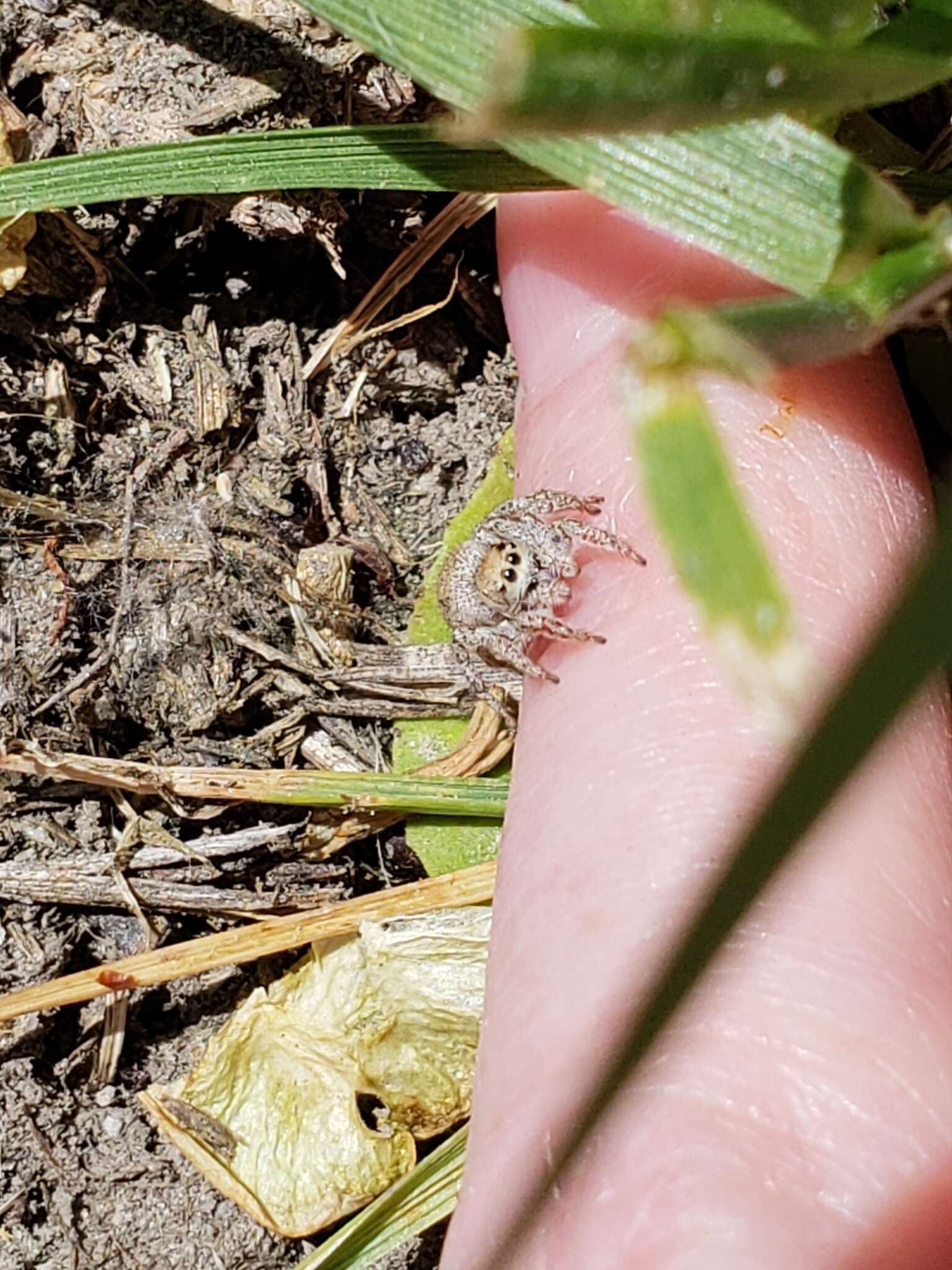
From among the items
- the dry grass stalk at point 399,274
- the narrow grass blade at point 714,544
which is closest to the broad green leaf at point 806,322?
the narrow grass blade at point 714,544

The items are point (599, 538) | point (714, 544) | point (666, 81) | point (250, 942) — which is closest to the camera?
point (714, 544)

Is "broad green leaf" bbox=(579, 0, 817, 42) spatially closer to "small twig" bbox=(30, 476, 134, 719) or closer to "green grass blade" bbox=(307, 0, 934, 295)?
"green grass blade" bbox=(307, 0, 934, 295)

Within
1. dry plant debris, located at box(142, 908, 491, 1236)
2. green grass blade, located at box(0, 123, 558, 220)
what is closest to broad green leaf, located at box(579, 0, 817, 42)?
green grass blade, located at box(0, 123, 558, 220)

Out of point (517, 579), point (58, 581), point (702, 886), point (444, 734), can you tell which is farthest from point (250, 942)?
point (702, 886)

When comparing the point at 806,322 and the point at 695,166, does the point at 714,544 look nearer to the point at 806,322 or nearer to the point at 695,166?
the point at 806,322

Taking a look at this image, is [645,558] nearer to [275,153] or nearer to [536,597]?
[536,597]

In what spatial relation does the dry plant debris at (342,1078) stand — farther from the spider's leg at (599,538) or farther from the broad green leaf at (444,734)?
the spider's leg at (599,538)
